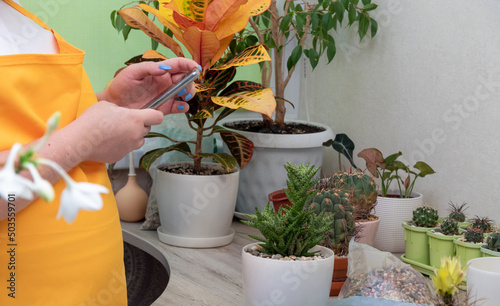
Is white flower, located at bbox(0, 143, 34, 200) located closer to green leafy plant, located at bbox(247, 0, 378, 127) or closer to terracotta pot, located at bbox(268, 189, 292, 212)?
terracotta pot, located at bbox(268, 189, 292, 212)

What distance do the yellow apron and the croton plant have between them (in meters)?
0.64

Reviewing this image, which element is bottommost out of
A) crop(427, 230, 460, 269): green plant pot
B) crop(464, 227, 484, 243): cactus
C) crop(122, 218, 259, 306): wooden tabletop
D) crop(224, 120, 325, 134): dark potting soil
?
crop(122, 218, 259, 306): wooden tabletop

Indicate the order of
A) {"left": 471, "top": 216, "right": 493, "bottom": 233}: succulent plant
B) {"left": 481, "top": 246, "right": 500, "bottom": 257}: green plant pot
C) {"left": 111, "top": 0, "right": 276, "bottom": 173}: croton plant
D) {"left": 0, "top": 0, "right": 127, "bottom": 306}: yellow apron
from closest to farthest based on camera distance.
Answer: {"left": 0, "top": 0, "right": 127, "bottom": 306}: yellow apron, {"left": 481, "top": 246, "right": 500, "bottom": 257}: green plant pot, {"left": 471, "top": 216, "right": 493, "bottom": 233}: succulent plant, {"left": 111, "top": 0, "right": 276, "bottom": 173}: croton plant

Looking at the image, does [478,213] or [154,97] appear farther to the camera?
[478,213]

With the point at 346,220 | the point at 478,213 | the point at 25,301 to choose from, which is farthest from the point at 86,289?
the point at 478,213

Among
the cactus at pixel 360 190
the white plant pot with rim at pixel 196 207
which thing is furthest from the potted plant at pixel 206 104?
the cactus at pixel 360 190

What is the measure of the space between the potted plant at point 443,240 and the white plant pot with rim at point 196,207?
0.57 meters

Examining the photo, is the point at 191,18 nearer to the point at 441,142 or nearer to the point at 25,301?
the point at 441,142

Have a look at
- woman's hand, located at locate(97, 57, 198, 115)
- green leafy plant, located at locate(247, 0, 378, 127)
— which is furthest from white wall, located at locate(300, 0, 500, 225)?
woman's hand, located at locate(97, 57, 198, 115)

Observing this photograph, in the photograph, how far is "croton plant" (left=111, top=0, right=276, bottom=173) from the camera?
1460 mm

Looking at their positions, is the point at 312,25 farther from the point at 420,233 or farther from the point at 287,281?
the point at 287,281

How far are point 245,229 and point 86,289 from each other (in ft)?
3.11

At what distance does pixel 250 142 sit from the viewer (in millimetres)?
1667

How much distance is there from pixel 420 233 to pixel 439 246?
77mm
